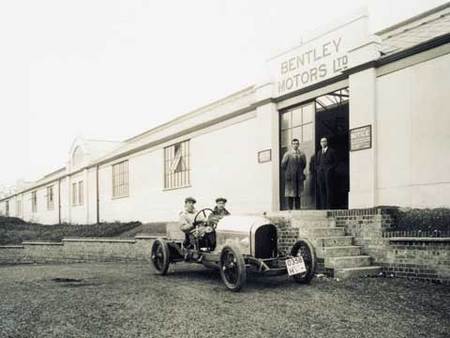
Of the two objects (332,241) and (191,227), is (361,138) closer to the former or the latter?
(332,241)

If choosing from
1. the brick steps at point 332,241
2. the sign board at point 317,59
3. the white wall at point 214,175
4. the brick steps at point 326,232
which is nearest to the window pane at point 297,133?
the white wall at point 214,175

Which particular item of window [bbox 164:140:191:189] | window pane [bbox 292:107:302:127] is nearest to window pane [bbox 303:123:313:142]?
window pane [bbox 292:107:302:127]

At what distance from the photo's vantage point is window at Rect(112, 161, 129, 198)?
19.4m

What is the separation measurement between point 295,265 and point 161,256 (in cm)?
325

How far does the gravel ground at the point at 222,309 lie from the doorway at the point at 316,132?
3.81 meters

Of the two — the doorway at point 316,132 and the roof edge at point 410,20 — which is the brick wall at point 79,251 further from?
the roof edge at point 410,20

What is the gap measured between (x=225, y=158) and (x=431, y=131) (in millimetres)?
6439

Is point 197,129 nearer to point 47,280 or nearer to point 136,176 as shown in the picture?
point 136,176

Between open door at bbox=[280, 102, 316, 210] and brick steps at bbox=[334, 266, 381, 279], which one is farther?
open door at bbox=[280, 102, 316, 210]

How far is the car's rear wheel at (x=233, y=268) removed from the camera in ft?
20.9

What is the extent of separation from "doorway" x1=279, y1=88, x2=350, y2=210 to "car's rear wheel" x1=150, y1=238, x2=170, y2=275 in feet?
12.6

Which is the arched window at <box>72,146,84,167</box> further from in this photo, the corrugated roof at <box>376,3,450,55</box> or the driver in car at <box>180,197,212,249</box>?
the corrugated roof at <box>376,3,450,55</box>

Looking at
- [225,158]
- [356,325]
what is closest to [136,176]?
[225,158]

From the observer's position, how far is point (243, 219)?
7.25 m
